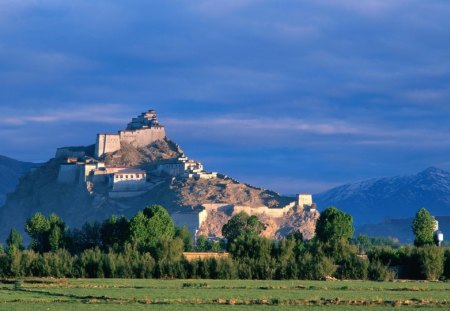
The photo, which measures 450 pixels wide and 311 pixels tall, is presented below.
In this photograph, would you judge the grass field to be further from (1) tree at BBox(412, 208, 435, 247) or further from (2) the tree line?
(1) tree at BBox(412, 208, 435, 247)

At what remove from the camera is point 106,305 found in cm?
3497

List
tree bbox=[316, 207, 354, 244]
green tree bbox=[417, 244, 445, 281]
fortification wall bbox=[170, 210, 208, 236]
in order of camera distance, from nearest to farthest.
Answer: green tree bbox=[417, 244, 445, 281] → tree bbox=[316, 207, 354, 244] → fortification wall bbox=[170, 210, 208, 236]

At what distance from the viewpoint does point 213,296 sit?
130 feet

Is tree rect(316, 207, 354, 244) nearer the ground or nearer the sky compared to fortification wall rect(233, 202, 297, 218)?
nearer the ground

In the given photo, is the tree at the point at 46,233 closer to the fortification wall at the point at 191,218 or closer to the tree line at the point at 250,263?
the tree line at the point at 250,263

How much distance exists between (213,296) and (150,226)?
156ft

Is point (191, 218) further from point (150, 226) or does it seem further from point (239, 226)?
point (150, 226)

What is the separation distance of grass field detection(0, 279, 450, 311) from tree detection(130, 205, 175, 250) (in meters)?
33.6

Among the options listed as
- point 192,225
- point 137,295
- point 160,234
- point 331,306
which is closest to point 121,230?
point 160,234

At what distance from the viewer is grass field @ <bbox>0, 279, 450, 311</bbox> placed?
35.2 m

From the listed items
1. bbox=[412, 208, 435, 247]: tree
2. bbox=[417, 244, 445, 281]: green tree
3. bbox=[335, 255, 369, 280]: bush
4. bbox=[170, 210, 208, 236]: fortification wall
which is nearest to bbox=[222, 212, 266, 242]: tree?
bbox=[412, 208, 435, 247]: tree

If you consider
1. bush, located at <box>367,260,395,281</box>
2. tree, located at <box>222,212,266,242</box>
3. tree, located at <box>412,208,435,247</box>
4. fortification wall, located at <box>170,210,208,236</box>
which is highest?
fortification wall, located at <box>170,210,208,236</box>

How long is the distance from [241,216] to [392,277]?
58.4m

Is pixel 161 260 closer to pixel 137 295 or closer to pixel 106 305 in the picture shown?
pixel 137 295
